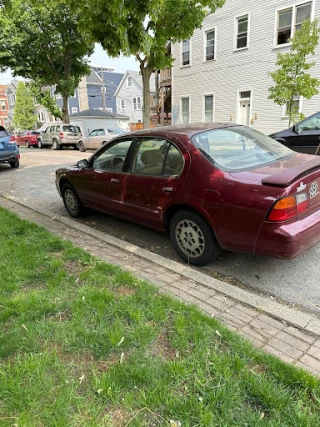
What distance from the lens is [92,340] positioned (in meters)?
2.39

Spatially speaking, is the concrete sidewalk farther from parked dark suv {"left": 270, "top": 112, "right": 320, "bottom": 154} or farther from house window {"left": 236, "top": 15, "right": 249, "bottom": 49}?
house window {"left": 236, "top": 15, "right": 249, "bottom": 49}

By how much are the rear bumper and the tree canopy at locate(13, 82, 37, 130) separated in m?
49.3

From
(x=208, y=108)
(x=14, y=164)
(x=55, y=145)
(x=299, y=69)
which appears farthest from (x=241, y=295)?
(x=55, y=145)

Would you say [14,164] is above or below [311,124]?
below

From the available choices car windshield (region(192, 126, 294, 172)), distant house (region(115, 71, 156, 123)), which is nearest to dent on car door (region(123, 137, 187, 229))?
car windshield (region(192, 126, 294, 172))

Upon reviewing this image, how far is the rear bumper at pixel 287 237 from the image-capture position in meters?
2.95

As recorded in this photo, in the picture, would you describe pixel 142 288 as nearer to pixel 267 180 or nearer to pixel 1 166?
pixel 267 180

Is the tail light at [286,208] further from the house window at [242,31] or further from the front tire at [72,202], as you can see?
the house window at [242,31]

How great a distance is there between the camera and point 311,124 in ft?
29.4

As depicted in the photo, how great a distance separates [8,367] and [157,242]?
2.79 m

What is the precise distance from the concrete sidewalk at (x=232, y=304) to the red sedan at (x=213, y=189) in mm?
400

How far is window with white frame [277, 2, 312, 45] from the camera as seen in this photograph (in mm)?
15406

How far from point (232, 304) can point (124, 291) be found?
1.00 m

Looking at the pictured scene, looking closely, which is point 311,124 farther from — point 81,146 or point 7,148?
point 81,146
